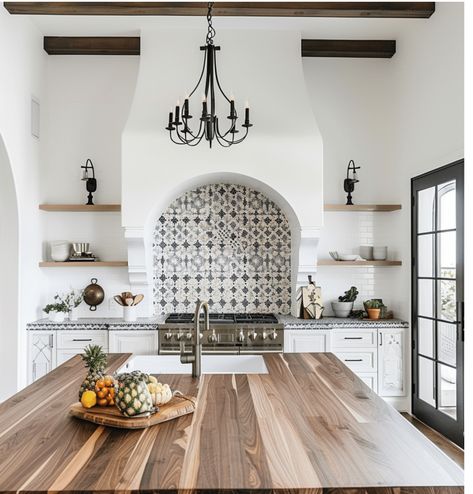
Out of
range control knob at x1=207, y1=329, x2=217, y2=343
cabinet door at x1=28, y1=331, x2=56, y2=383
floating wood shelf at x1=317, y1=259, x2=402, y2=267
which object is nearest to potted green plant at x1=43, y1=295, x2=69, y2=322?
cabinet door at x1=28, y1=331, x2=56, y2=383

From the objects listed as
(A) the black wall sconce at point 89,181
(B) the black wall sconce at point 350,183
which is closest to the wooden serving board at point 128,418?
(A) the black wall sconce at point 89,181

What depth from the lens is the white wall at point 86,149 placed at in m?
5.13

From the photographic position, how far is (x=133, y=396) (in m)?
1.73

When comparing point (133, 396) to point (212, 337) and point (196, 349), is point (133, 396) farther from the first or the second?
point (212, 337)

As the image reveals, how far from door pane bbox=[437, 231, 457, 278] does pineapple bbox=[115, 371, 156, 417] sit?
115 inches

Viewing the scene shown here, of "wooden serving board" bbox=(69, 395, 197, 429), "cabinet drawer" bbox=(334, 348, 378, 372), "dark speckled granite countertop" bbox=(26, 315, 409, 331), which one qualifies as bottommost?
"cabinet drawer" bbox=(334, 348, 378, 372)

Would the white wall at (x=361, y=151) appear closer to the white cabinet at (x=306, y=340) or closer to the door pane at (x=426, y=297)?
the door pane at (x=426, y=297)

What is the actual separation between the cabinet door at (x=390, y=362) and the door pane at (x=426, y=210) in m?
0.99

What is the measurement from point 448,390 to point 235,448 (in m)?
3.03

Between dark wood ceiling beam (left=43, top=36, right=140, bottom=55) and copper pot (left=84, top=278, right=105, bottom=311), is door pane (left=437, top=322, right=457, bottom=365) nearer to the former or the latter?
copper pot (left=84, top=278, right=105, bottom=311)

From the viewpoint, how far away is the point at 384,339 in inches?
185

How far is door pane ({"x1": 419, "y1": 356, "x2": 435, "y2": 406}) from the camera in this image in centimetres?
432

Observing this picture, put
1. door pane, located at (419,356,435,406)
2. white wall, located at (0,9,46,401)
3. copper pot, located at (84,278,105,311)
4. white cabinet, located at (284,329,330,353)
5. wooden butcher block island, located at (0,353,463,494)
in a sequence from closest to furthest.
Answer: wooden butcher block island, located at (0,353,463,494)
white wall, located at (0,9,46,401)
door pane, located at (419,356,435,406)
white cabinet, located at (284,329,330,353)
copper pot, located at (84,278,105,311)

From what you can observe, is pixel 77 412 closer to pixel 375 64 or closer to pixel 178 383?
pixel 178 383
